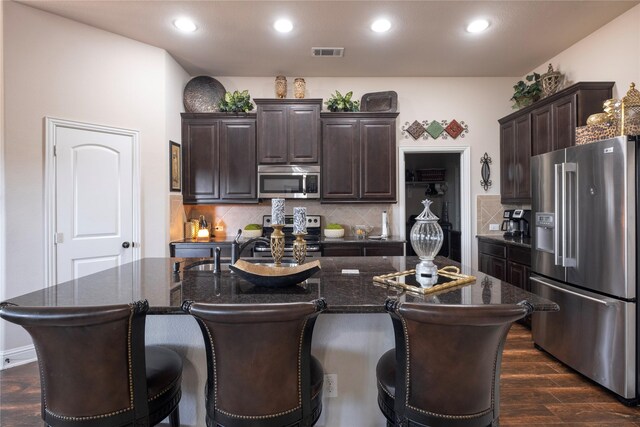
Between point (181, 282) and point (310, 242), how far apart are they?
7.13ft

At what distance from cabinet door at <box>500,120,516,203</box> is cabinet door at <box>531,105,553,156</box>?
376 millimetres

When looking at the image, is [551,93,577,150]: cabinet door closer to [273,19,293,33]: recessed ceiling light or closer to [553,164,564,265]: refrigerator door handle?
[553,164,564,265]: refrigerator door handle

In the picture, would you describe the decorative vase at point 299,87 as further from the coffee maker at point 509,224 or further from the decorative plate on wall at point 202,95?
the coffee maker at point 509,224

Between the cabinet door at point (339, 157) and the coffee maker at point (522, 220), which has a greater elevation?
the cabinet door at point (339, 157)

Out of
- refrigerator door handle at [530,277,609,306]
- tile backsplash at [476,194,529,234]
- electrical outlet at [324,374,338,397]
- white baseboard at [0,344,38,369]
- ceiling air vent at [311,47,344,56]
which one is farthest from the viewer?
tile backsplash at [476,194,529,234]

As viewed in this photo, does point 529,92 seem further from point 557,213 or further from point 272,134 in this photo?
point 272,134

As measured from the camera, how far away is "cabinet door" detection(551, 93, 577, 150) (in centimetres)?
297

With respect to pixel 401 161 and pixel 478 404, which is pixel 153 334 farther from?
pixel 401 161

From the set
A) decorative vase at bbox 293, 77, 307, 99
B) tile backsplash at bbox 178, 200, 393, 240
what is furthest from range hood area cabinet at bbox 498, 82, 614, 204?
decorative vase at bbox 293, 77, 307, 99

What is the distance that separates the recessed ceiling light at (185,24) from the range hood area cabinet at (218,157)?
1.01 metres

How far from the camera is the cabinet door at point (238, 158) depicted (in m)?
3.94

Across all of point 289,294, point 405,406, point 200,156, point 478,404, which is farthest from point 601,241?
point 200,156

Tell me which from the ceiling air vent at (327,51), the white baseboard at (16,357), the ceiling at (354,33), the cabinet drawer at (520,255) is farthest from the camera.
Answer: the ceiling air vent at (327,51)

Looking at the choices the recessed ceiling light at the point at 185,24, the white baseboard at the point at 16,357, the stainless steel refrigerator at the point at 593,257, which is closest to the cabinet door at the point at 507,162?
the stainless steel refrigerator at the point at 593,257
